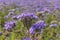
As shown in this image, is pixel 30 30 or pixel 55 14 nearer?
pixel 30 30

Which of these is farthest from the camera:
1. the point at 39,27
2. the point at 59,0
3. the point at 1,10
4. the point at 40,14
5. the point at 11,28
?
the point at 59,0

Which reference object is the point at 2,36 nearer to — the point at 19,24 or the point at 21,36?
the point at 21,36

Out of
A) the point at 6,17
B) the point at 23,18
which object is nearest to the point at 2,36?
the point at 23,18

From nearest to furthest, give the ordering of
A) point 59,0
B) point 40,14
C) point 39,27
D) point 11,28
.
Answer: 1. point 39,27
2. point 11,28
3. point 40,14
4. point 59,0

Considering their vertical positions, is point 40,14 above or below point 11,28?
below

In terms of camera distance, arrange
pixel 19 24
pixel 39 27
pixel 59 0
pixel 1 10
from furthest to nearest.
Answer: pixel 59 0
pixel 1 10
pixel 19 24
pixel 39 27

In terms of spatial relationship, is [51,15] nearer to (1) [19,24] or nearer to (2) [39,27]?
(1) [19,24]

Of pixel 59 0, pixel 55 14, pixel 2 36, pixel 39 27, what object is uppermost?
pixel 39 27

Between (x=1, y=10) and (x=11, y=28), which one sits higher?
(x=11, y=28)

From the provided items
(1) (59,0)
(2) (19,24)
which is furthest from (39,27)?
(1) (59,0)
